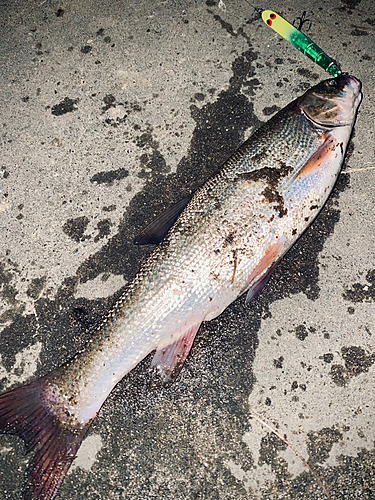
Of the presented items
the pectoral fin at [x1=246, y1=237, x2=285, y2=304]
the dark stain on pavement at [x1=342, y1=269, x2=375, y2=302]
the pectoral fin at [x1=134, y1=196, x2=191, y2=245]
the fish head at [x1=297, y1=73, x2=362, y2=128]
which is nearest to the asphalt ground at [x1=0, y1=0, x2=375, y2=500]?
the dark stain on pavement at [x1=342, y1=269, x2=375, y2=302]

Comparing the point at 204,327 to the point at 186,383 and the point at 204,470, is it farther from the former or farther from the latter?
the point at 204,470

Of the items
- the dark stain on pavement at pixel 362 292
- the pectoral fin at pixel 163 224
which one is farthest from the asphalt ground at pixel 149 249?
the pectoral fin at pixel 163 224

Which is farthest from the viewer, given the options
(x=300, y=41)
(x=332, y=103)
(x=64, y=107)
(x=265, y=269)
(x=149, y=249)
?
(x=64, y=107)

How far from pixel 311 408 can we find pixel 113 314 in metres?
1.53

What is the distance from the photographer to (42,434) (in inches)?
105

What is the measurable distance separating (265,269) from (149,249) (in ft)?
3.07

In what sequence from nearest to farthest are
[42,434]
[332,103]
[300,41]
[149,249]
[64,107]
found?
[42,434]
[332,103]
[149,249]
[300,41]
[64,107]

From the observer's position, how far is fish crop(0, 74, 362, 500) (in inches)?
104

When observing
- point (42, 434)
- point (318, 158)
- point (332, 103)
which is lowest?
point (42, 434)

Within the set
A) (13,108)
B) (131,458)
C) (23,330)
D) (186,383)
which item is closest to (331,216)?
(186,383)

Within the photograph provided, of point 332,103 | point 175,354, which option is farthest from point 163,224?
point 332,103

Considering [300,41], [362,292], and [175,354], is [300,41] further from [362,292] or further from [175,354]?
[175,354]

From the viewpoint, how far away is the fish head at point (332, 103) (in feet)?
9.90

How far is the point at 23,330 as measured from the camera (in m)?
3.13
